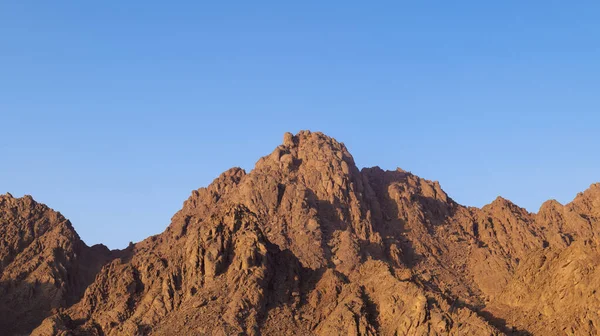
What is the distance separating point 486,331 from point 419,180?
82775 millimetres

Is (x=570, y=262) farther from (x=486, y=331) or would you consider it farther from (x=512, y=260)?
(x=512, y=260)

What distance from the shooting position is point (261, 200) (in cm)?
14375

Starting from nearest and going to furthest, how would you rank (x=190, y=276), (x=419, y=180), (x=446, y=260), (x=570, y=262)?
(x=570, y=262)
(x=190, y=276)
(x=446, y=260)
(x=419, y=180)

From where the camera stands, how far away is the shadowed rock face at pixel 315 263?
88.2 m

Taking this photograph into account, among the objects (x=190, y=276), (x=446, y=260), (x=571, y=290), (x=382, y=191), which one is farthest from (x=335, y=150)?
(x=571, y=290)

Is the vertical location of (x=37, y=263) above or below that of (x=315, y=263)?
above

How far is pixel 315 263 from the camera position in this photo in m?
127

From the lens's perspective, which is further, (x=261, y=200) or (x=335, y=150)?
(x=335, y=150)

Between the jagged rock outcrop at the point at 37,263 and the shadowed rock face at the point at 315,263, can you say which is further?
the jagged rock outcrop at the point at 37,263

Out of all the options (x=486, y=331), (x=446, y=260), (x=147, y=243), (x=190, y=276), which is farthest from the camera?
(x=147, y=243)

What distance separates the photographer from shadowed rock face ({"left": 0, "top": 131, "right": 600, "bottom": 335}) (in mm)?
88250

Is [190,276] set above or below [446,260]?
below

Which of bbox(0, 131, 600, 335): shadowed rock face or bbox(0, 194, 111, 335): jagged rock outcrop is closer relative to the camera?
bbox(0, 131, 600, 335): shadowed rock face

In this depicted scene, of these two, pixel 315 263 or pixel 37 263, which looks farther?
pixel 37 263
